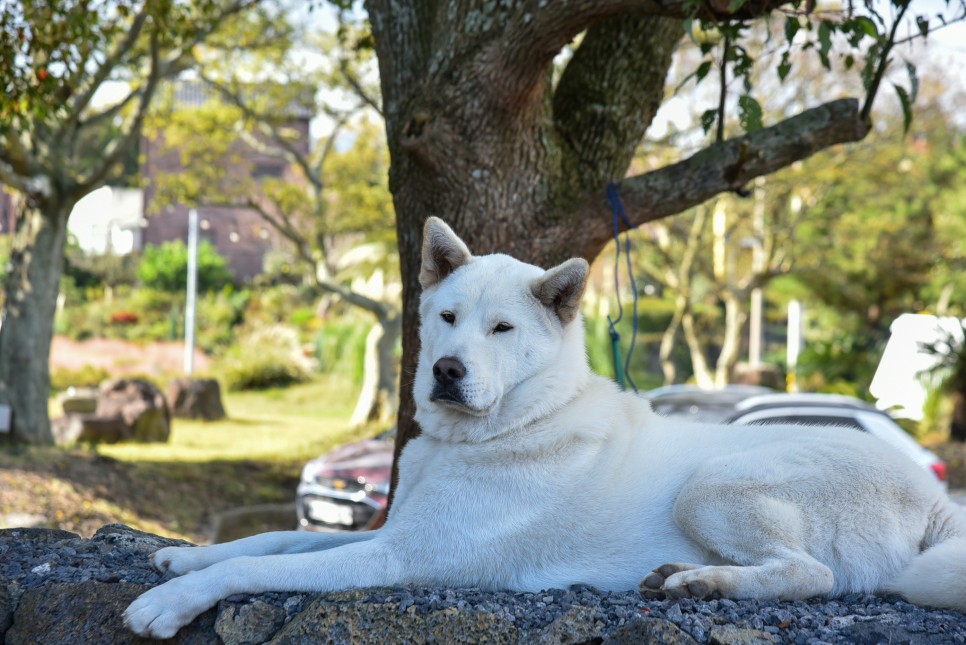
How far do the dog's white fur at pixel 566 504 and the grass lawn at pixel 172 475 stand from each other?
729cm

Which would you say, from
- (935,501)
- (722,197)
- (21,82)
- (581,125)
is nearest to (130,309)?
(722,197)

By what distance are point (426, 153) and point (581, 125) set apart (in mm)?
1104

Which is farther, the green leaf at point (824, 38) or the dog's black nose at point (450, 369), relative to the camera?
the green leaf at point (824, 38)

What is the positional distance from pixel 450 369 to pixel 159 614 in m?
1.30

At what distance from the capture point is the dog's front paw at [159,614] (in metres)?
3.21

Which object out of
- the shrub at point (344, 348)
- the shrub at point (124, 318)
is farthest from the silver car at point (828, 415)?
the shrub at point (124, 318)

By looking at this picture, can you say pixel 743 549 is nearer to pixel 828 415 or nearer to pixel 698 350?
pixel 828 415

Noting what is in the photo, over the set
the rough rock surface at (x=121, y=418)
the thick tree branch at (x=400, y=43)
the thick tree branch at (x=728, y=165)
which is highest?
the thick tree branch at (x=400, y=43)

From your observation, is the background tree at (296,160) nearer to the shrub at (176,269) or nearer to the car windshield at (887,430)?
the car windshield at (887,430)

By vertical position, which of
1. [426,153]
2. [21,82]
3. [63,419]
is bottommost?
[63,419]

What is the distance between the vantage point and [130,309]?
119 feet

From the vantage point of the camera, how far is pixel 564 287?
379 cm

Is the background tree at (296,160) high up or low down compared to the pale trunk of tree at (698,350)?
up

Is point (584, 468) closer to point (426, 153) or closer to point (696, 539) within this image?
point (696, 539)
